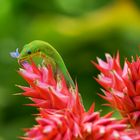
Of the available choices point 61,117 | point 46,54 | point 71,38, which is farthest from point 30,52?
point 71,38

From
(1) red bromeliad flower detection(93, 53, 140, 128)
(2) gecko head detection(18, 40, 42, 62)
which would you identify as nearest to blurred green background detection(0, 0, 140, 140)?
(1) red bromeliad flower detection(93, 53, 140, 128)

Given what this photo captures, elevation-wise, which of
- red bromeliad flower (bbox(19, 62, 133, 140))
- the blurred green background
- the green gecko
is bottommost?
red bromeliad flower (bbox(19, 62, 133, 140))

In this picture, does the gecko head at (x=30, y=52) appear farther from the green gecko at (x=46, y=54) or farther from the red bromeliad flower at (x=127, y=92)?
the red bromeliad flower at (x=127, y=92)

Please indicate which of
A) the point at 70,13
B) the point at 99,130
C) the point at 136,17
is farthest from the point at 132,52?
the point at 99,130

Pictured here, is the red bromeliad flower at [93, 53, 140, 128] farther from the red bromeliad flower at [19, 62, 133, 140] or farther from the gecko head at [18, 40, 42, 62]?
the gecko head at [18, 40, 42, 62]

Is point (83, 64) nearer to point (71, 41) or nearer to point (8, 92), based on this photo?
point (71, 41)

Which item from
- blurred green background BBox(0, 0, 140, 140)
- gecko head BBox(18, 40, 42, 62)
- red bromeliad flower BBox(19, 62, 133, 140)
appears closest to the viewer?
red bromeliad flower BBox(19, 62, 133, 140)

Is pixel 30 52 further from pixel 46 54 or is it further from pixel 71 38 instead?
pixel 71 38
